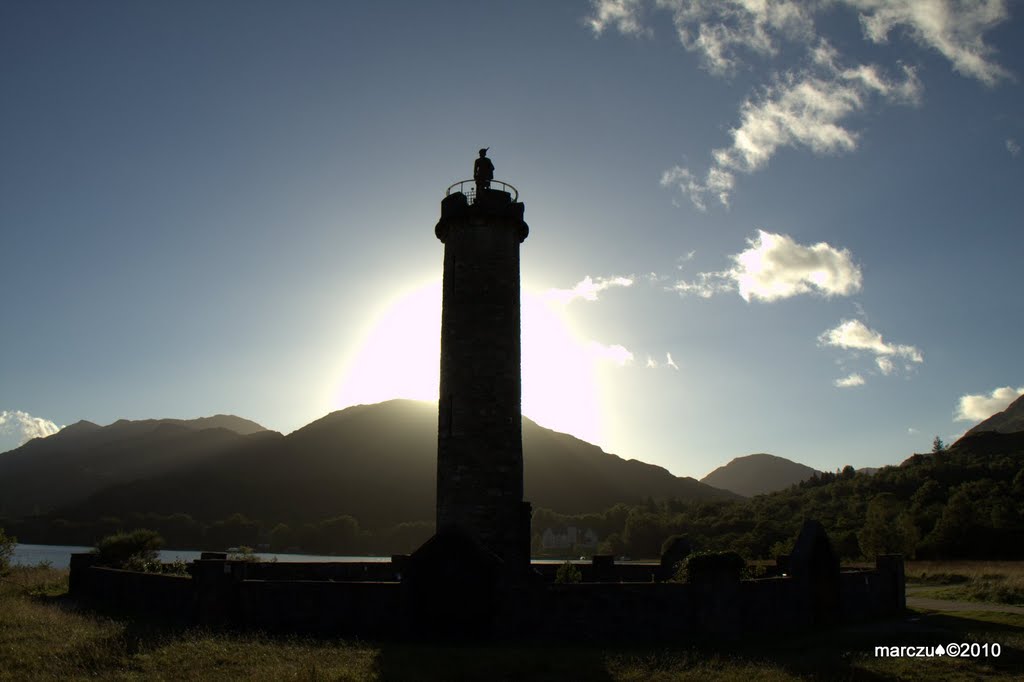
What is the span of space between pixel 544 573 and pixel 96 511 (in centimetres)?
17334

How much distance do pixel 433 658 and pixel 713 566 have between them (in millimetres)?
7513

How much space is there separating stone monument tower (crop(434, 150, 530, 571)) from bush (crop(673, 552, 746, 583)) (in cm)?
522

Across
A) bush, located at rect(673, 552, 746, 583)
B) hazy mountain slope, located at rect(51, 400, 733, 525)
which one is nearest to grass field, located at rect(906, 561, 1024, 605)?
bush, located at rect(673, 552, 746, 583)

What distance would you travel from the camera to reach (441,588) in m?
17.2

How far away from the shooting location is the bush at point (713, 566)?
1761 centimetres

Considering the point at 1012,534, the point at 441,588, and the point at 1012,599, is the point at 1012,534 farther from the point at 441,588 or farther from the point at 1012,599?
the point at 441,588

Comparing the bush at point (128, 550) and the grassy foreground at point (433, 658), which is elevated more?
the bush at point (128, 550)

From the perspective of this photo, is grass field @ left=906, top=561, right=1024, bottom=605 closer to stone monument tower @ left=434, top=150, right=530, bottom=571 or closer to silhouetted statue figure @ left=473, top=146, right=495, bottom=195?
stone monument tower @ left=434, top=150, right=530, bottom=571

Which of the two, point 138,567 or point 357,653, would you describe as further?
point 138,567

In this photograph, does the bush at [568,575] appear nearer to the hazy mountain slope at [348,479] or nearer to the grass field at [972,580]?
the grass field at [972,580]

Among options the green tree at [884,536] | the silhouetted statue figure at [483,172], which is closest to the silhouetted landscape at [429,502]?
the green tree at [884,536]

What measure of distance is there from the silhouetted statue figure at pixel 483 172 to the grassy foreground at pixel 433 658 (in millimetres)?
15014

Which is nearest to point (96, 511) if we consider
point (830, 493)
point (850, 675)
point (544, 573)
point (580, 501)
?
point (580, 501)

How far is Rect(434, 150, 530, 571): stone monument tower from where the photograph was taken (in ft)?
69.7
